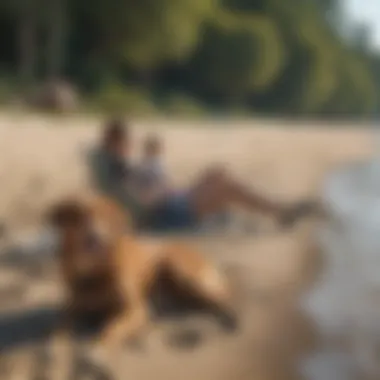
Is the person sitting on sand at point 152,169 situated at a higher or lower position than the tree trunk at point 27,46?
lower

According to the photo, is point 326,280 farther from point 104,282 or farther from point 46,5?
point 46,5

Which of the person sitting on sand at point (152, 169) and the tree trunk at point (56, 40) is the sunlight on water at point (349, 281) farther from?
the tree trunk at point (56, 40)

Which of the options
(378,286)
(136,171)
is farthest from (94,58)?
(378,286)

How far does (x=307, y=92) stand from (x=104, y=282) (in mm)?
408

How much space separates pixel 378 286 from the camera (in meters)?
1.35

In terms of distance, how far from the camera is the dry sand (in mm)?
1266

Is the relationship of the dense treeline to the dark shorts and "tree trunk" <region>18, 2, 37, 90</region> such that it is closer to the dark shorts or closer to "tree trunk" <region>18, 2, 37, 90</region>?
"tree trunk" <region>18, 2, 37, 90</region>

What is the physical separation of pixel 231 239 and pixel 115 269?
17cm

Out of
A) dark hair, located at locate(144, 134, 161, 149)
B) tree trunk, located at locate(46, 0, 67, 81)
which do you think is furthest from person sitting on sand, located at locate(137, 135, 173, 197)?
tree trunk, located at locate(46, 0, 67, 81)

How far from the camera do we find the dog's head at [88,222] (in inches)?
50.3

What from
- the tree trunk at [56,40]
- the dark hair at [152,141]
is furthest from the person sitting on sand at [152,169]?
the tree trunk at [56,40]

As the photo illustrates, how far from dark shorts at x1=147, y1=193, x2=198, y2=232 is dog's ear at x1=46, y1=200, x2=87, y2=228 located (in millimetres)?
103

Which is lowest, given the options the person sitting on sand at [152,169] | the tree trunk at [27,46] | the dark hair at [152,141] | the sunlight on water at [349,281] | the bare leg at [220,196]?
the sunlight on water at [349,281]

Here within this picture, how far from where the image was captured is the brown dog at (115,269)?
1273 millimetres
